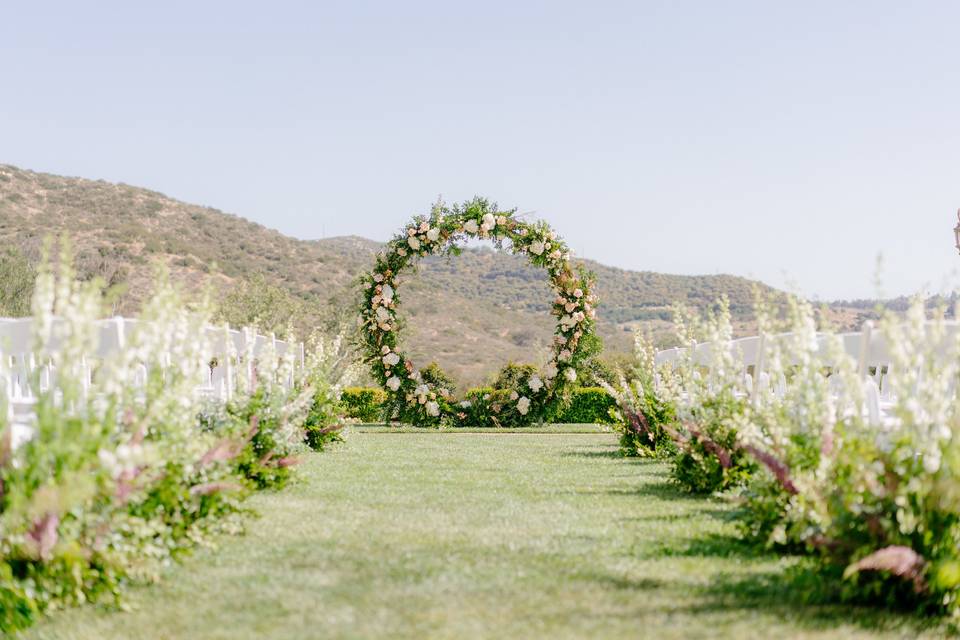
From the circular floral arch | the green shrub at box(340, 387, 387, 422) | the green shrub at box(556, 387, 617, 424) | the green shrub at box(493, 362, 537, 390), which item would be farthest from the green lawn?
the green shrub at box(340, 387, 387, 422)

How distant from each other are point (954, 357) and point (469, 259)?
4531 cm

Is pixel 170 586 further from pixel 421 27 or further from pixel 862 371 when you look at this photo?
pixel 421 27

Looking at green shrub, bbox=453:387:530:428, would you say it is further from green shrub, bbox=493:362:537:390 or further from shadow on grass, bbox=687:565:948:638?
shadow on grass, bbox=687:565:948:638

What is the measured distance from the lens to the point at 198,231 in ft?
162

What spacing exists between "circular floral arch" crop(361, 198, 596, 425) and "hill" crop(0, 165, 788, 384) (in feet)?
59.3

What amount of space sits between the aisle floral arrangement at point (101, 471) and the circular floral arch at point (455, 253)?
984 cm

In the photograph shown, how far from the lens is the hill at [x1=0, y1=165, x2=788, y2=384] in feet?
127

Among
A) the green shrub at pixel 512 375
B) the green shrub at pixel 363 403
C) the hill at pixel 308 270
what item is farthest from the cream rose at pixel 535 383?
the hill at pixel 308 270

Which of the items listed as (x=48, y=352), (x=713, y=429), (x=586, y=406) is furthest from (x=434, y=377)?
(x=48, y=352)

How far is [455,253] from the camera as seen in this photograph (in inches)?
589

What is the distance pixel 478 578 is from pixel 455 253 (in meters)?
11.1

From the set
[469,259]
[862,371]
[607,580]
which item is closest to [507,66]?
[862,371]

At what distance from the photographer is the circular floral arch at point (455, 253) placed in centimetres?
1477

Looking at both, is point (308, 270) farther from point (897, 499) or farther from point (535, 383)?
point (897, 499)
